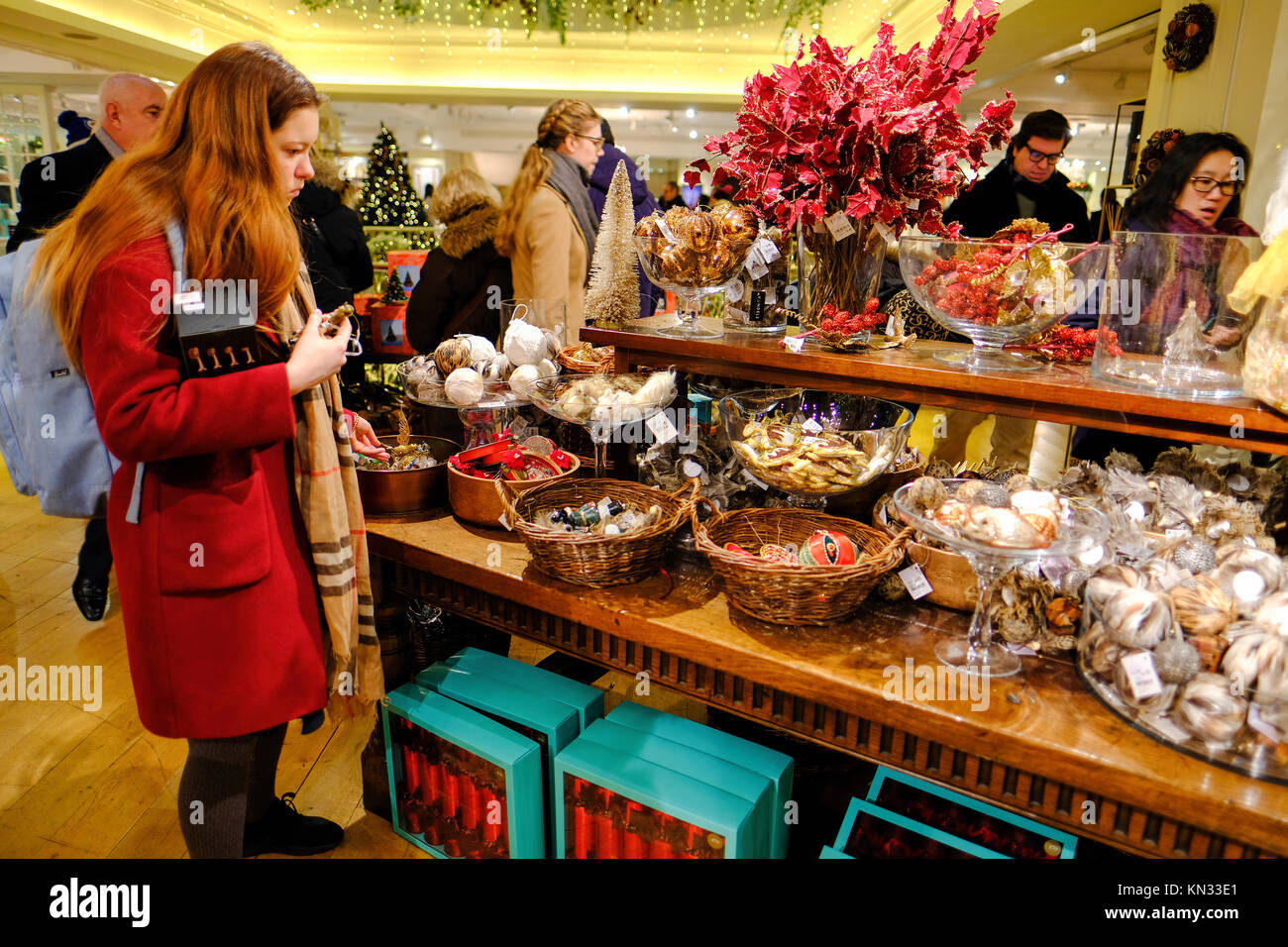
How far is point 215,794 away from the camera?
160cm

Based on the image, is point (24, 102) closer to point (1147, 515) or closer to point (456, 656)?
point (456, 656)

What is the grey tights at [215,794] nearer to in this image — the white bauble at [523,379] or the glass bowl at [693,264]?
the white bauble at [523,379]

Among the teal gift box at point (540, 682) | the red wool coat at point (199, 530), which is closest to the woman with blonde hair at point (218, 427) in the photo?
the red wool coat at point (199, 530)

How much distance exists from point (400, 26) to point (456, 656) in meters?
7.98

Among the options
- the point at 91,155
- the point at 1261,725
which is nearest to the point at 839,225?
the point at 1261,725

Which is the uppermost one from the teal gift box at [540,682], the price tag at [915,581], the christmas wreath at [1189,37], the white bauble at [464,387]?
the christmas wreath at [1189,37]

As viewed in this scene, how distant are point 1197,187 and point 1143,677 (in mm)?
2130

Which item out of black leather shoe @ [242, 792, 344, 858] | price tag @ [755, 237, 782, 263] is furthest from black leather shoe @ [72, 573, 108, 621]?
price tag @ [755, 237, 782, 263]

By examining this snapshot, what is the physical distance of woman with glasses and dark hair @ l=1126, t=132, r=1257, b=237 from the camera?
2477 millimetres

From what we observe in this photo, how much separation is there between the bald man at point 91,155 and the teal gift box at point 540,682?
2276mm

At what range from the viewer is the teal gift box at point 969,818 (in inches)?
58.5

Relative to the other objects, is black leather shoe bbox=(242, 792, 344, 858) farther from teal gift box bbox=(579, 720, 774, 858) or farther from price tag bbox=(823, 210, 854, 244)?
price tag bbox=(823, 210, 854, 244)

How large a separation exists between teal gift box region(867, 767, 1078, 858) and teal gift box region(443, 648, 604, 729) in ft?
2.16
